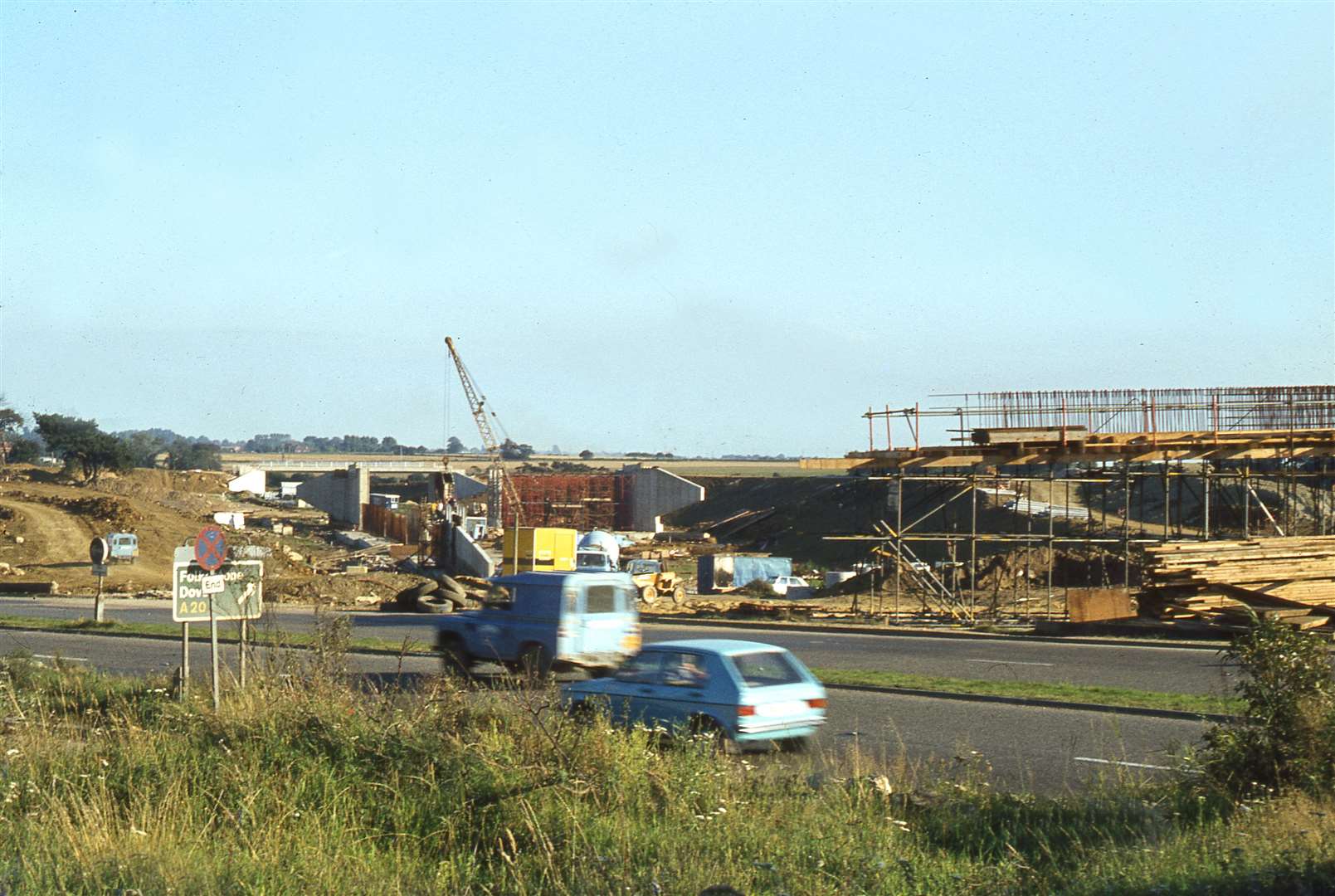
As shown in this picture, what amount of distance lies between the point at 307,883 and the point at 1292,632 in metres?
7.03

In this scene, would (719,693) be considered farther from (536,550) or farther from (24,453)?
(24,453)

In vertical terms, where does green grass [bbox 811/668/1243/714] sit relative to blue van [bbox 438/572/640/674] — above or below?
below

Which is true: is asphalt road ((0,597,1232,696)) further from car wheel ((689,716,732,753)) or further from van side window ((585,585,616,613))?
car wheel ((689,716,732,753))

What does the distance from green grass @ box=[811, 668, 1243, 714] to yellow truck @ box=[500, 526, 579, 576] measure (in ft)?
81.7

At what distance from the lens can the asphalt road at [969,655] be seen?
1967cm

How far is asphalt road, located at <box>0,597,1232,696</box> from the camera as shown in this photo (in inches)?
774

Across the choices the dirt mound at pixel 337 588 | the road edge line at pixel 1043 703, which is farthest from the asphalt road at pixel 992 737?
the dirt mound at pixel 337 588

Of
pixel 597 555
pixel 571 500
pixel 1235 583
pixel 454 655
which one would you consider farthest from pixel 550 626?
pixel 571 500

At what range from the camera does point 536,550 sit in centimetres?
4412

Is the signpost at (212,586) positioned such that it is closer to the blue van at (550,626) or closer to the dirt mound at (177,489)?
the blue van at (550,626)

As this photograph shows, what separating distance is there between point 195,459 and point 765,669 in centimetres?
16774

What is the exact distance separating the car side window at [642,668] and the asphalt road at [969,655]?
3728mm

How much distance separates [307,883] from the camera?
720cm

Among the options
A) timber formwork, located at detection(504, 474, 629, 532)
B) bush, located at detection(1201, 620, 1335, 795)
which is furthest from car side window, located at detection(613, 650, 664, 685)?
timber formwork, located at detection(504, 474, 629, 532)
